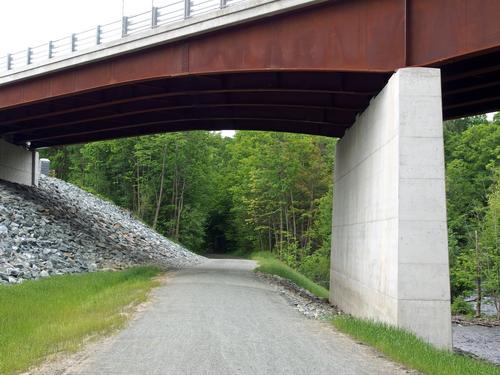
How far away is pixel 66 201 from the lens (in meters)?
34.3

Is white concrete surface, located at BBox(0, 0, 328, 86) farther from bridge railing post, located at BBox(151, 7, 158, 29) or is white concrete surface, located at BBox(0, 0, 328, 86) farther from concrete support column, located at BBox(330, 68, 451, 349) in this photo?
concrete support column, located at BBox(330, 68, 451, 349)

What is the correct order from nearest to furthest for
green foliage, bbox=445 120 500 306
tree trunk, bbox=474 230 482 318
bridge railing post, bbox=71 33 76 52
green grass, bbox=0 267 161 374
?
1. green grass, bbox=0 267 161 374
2. bridge railing post, bbox=71 33 76 52
3. tree trunk, bbox=474 230 482 318
4. green foliage, bbox=445 120 500 306

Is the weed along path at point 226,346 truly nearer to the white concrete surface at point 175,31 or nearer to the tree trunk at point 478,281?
the white concrete surface at point 175,31

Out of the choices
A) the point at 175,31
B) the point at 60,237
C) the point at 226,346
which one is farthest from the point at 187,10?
the point at 226,346

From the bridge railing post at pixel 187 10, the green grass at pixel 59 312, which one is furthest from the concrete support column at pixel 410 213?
the bridge railing post at pixel 187 10

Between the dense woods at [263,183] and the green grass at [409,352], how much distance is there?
1299 inches

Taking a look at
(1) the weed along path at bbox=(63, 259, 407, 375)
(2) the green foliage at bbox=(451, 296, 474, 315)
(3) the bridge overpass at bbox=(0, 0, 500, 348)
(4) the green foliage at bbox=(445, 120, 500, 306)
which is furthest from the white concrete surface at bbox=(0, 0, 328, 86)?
(2) the green foliage at bbox=(451, 296, 474, 315)

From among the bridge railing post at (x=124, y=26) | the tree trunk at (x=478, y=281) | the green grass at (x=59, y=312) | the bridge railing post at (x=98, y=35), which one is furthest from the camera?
the tree trunk at (x=478, y=281)

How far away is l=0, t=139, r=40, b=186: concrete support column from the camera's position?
105 ft

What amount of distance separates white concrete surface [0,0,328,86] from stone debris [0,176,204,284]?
6.60 m

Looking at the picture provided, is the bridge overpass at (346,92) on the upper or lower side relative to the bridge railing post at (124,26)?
lower

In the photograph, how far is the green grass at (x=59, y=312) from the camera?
8.34 meters

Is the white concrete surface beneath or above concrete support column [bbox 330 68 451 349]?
above

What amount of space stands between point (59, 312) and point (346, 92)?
10472 mm
